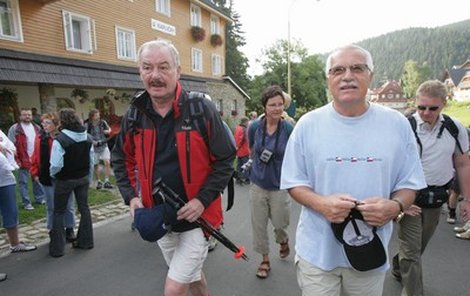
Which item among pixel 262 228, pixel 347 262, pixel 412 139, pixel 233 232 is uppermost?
pixel 412 139

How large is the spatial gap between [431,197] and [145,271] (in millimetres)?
3379

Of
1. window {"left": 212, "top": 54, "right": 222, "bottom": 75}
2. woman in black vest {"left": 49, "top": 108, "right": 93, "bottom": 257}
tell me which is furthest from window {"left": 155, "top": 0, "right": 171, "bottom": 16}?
woman in black vest {"left": 49, "top": 108, "right": 93, "bottom": 257}

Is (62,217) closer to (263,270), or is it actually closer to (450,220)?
(263,270)

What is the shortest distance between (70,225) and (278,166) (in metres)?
3.57

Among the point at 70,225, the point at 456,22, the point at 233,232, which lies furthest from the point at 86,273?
the point at 456,22

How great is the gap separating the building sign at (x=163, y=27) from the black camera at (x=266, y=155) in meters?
17.7

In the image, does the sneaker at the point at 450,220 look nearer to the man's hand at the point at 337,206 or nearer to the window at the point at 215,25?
the man's hand at the point at 337,206

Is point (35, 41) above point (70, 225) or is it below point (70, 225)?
above

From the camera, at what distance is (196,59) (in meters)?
23.6

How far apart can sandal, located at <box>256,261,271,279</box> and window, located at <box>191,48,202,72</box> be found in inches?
814

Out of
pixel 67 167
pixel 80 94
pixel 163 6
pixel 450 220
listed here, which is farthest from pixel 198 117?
pixel 163 6

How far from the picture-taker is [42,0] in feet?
40.9

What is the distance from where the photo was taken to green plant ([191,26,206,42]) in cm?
2245

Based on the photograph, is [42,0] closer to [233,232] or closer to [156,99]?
[233,232]
